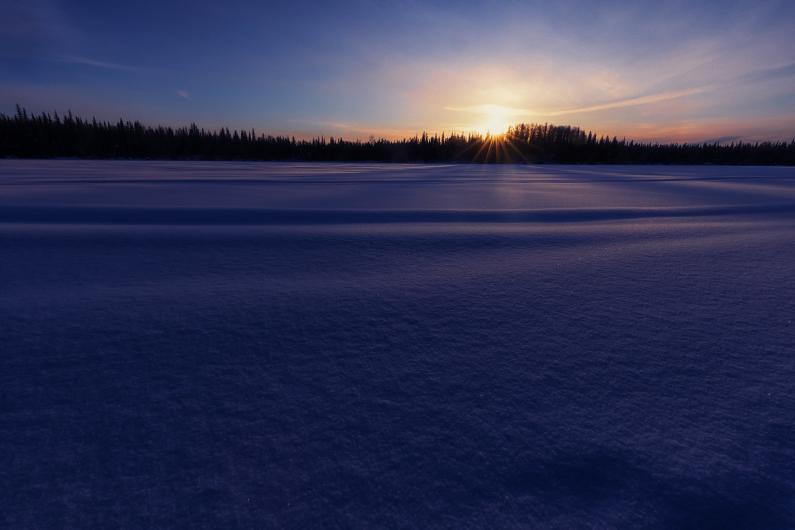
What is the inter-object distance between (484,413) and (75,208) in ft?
12.6

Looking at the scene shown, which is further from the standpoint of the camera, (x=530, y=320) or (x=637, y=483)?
(x=530, y=320)

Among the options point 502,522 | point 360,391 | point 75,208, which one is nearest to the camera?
point 502,522

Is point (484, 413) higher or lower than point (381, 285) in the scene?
lower

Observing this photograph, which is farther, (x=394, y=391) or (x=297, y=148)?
(x=297, y=148)

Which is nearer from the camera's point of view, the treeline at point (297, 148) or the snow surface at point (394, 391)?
the snow surface at point (394, 391)

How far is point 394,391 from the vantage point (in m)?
0.90

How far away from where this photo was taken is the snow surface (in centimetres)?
63

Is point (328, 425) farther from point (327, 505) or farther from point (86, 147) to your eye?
point (86, 147)

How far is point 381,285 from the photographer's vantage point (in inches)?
61.7

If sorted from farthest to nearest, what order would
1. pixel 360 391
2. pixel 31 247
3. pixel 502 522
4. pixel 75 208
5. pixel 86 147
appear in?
pixel 86 147 → pixel 75 208 → pixel 31 247 → pixel 360 391 → pixel 502 522

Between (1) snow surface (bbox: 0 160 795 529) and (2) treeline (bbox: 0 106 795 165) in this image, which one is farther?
(2) treeline (bbox: 0 106 795 165)

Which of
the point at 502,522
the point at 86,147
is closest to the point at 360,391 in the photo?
the point at 502,522

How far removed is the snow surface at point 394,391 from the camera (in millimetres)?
635

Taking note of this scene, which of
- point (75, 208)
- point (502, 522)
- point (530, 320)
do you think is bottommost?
point (502, 522)
